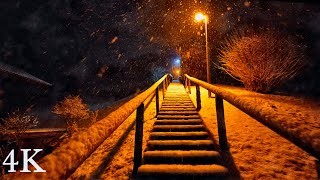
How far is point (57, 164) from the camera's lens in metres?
0.91

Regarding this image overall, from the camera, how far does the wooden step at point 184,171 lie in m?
2.73

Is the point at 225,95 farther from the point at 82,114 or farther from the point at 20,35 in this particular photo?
the point at 20,35

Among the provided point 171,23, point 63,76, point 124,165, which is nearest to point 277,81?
point 124,165

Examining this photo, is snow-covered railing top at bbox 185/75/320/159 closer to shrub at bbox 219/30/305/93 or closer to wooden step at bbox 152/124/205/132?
wooden step at bbox 152/124/205/132

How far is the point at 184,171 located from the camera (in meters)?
2.76

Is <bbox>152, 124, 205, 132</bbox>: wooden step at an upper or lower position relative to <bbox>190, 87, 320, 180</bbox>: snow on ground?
upper

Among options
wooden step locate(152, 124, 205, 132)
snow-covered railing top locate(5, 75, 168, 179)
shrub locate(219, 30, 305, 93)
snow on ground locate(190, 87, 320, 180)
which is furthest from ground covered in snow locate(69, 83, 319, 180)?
shrub locate(219, 30, 305, 93)

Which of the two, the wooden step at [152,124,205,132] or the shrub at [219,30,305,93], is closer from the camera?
the wooden step at [152,124,205,132]

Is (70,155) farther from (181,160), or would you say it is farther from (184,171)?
(181,160)

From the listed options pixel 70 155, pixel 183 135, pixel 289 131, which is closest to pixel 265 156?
pixel 183 135

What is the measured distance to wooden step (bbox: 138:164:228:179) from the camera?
2734 mm

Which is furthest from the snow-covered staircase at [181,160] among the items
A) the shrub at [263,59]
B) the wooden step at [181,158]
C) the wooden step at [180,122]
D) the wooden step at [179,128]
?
the shrub at [263,59]

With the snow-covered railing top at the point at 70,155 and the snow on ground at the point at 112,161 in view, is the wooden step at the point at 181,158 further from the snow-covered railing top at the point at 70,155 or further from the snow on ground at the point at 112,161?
the snow-covered railing top at the point at 70,155

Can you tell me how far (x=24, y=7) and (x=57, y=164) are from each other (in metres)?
50.0
